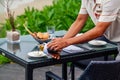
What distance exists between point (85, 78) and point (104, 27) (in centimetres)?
54

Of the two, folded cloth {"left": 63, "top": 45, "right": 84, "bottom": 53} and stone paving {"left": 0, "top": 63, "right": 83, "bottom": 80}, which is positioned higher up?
folded cloth {"left": 63, "top": 45, "right": 84, "bottom": 53}

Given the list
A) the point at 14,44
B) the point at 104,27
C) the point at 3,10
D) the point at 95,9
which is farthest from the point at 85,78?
the point at 3,10

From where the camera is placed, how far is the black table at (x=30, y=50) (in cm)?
335

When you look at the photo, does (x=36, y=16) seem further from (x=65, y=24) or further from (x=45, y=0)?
(x=45, y=0)

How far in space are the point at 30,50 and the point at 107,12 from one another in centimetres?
81

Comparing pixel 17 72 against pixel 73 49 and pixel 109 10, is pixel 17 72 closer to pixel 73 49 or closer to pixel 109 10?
pixel 73 49

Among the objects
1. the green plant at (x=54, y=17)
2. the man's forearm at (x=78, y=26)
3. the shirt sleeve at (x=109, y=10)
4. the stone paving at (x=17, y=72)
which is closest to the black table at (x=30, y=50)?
the man's forearm at (x=78, y=26)

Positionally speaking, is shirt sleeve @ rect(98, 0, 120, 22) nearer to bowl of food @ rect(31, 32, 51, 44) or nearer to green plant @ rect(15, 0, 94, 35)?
bowl of food @ rect(31, 32, 51, 44)

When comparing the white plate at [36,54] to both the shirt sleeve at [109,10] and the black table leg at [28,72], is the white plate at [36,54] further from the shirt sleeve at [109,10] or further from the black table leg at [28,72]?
the shirt sleeve at [109,10]

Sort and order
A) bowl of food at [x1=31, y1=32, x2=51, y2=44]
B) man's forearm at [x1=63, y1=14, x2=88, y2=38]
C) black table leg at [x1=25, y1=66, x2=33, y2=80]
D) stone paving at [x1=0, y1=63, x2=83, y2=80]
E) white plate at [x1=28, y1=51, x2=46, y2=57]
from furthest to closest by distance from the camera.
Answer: stone paving at [x1=0, y1=63, x2=83, y2=80] < man's forearm at [x1=63, y1=14, x2=88, y2=38] < bowl of food at [x1=31, y1=32, x2=51, y2=44] < white plate at [x1=28, y1=51, x2=46, y2=57] < black table leg at [x1=25, y1=66, x2=33, y2=80]

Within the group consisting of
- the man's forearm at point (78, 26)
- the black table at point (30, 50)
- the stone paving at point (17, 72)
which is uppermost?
the man's forearm at point (78, 26)

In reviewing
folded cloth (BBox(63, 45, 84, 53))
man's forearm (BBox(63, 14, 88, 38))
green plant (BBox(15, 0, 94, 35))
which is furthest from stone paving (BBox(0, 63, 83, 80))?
folded cloth (BBox(63, 45, 84, 53))

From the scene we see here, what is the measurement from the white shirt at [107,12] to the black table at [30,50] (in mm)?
194

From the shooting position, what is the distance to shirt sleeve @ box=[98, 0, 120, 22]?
343 cm
